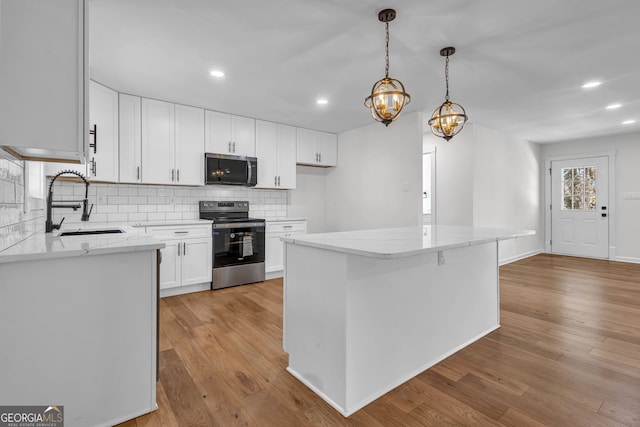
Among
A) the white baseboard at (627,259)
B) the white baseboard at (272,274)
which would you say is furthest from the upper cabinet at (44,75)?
the white baseboard at (627,259)

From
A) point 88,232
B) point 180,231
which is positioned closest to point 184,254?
point 180,231

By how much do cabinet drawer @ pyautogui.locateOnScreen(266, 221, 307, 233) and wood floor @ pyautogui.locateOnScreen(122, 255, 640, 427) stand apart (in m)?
1.37

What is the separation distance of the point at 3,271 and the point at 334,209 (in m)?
4.58

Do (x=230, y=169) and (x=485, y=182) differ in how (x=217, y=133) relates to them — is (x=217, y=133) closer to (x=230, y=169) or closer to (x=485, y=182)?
(x=230, y=169)


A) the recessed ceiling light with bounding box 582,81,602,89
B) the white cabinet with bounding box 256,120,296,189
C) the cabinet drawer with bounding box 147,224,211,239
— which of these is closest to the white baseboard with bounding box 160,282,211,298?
the cabinet drawer with bounding box 147,224,211,239

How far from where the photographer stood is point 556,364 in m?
2.12

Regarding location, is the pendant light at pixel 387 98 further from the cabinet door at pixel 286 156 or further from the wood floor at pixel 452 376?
the cabinet door at pixel 286 156

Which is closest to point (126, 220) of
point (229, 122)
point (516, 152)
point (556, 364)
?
point (229, 122)

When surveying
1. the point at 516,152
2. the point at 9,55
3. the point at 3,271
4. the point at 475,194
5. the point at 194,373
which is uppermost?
the point at 516,152

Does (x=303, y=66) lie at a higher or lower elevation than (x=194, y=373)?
higher

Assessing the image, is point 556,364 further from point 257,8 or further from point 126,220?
point 126,220

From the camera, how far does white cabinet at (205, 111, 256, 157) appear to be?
162 inches

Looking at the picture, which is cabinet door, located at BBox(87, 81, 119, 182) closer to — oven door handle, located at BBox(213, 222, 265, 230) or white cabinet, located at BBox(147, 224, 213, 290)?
white cabinet, located at BBox(147, 224, 213, 290)

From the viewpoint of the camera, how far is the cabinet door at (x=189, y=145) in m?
3.88
